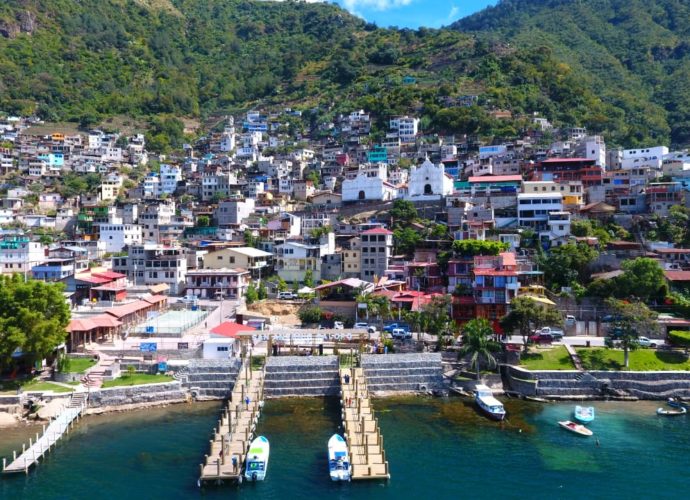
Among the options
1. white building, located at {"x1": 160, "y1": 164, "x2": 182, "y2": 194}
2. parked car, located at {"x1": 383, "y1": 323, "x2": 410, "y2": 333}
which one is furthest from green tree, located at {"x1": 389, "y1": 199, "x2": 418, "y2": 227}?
white building, located at {"x1": 160, "y1": 164, "x2": 182, "y2": 194}

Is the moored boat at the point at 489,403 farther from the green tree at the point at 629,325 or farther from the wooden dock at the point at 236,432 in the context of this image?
the wooden dock at the point at 236,432

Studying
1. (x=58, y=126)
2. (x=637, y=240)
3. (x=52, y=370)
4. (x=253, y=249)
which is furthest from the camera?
(x=58, y=126)

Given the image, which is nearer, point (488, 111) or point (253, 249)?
point (253, 249)

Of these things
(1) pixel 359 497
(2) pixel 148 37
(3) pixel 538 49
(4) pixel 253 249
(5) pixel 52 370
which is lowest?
(1) pixel 359 497

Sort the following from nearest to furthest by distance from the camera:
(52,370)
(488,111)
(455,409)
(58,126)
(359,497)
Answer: (359,497), (455,409), (52,370), (488,111), (58,126)

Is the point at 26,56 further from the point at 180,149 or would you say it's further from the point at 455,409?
the point at 455,409

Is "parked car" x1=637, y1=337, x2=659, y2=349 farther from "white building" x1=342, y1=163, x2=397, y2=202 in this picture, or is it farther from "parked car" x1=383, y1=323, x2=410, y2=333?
"white building" x1=342, y1=163, x2=397, y2=202

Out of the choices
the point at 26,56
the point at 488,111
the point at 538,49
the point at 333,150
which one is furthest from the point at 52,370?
the point at 26,56
